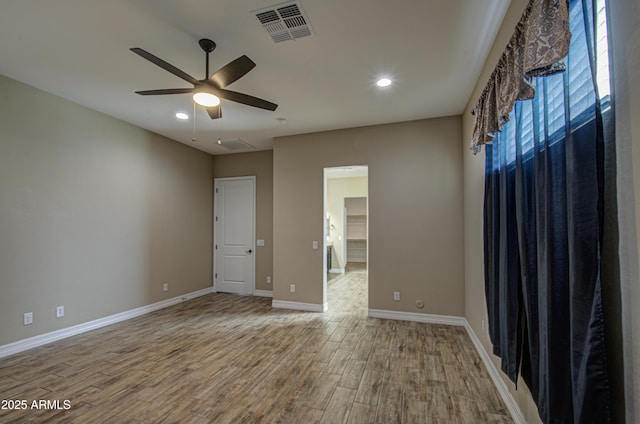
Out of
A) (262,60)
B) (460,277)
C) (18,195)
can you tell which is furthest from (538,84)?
(18,195)

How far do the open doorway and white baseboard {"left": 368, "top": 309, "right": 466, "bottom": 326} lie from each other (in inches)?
35.0

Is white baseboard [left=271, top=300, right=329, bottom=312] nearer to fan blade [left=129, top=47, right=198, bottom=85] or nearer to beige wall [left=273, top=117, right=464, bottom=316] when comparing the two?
beige wall [left=273, top=117, right=464, bottom=316]

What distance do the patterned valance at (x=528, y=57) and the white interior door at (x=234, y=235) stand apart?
459cm

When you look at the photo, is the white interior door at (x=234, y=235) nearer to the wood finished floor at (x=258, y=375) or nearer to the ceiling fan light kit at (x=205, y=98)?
the wood finished floor at (x=258, y=375)

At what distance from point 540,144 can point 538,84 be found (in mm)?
332

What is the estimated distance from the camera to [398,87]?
322 cm

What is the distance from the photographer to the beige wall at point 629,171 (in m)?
0.93

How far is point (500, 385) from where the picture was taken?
93.7 inches

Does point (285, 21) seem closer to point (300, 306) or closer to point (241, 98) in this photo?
point (241, 98)

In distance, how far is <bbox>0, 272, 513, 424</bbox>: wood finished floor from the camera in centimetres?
216

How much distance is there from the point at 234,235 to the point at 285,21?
4.54 metres

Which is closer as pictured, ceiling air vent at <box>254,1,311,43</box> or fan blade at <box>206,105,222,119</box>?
ceiling air vent at <box>254,1,311,43</box>

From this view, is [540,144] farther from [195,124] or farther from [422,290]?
[195,124]

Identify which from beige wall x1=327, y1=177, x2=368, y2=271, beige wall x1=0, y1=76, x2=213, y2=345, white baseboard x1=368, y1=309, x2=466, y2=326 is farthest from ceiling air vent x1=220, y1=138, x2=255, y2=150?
white baseboard x1=368, y1=309, x2=466, y2=326
